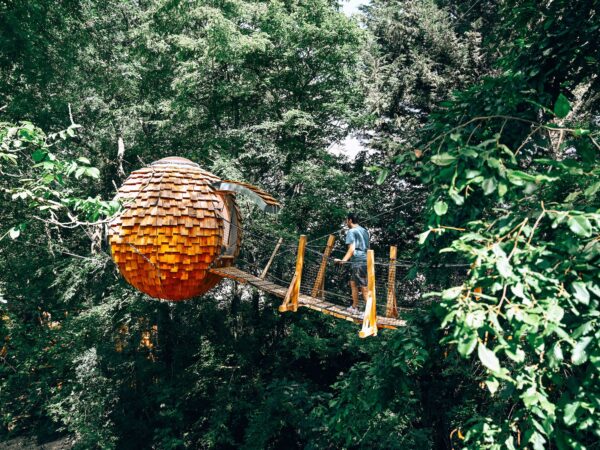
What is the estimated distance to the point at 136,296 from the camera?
735 cm

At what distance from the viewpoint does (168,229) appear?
256cm

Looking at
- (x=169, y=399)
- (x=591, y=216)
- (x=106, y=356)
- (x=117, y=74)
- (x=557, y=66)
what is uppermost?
(x=557, y=66)

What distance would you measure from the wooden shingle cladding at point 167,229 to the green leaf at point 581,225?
1.80m

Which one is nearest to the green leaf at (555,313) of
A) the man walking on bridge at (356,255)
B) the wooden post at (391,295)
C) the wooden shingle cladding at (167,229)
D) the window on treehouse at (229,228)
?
the wooden shingle cladding at (167,229)

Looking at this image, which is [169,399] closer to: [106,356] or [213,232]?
[106,356]

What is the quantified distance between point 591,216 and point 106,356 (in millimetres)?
7702

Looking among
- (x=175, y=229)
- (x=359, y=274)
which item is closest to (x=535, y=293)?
(x=175, y=229)

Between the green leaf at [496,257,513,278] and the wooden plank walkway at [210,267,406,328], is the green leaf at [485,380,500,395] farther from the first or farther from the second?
the wooden plank walkway at [210,267,406,328]

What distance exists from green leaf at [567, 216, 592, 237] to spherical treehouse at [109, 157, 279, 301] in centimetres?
180

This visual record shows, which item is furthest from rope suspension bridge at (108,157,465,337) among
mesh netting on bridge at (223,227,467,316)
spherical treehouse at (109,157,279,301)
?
mesh netting on bridge at (223,227,467,316)

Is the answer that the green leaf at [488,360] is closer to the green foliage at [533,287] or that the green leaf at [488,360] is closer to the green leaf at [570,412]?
the green foliage at [533,287]

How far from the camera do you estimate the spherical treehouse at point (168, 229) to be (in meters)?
2.57

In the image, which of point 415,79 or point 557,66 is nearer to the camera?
point 557,66

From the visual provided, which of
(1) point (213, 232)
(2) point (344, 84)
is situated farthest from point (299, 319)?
(1) point (213, 232)
